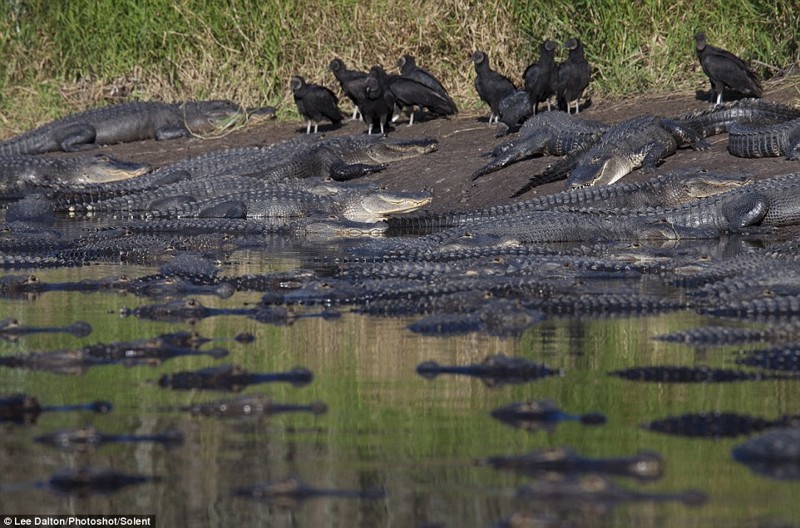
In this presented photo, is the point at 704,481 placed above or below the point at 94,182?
below

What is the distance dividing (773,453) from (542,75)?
9.66 metres

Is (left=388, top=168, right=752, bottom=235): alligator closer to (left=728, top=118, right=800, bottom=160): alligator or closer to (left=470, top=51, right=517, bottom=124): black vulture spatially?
(left=728, top=118, right=800, bottom=160): alligator

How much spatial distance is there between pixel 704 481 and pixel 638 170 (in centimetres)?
779

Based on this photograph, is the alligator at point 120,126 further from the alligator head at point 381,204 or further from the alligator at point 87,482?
the alligator at point 87,482

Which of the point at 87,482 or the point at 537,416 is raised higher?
the point at 537,416

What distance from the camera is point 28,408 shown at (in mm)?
4125

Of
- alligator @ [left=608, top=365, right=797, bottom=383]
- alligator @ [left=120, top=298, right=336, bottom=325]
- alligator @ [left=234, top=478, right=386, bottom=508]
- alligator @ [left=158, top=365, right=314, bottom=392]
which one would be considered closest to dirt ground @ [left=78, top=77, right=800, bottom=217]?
alligator @ [left=120, top=298, right=336, bottom=325]

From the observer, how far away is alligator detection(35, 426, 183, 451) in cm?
373

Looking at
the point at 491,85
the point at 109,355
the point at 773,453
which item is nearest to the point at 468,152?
the point at 491,85

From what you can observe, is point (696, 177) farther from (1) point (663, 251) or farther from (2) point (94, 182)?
(2) point (94, 182)

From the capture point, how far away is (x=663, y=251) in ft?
25.5

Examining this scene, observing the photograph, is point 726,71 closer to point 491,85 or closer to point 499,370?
point 491,85

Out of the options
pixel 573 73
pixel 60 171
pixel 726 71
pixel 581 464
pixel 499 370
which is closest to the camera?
pixel 581 464

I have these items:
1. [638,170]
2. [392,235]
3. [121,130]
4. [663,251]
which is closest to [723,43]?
[638,170]
